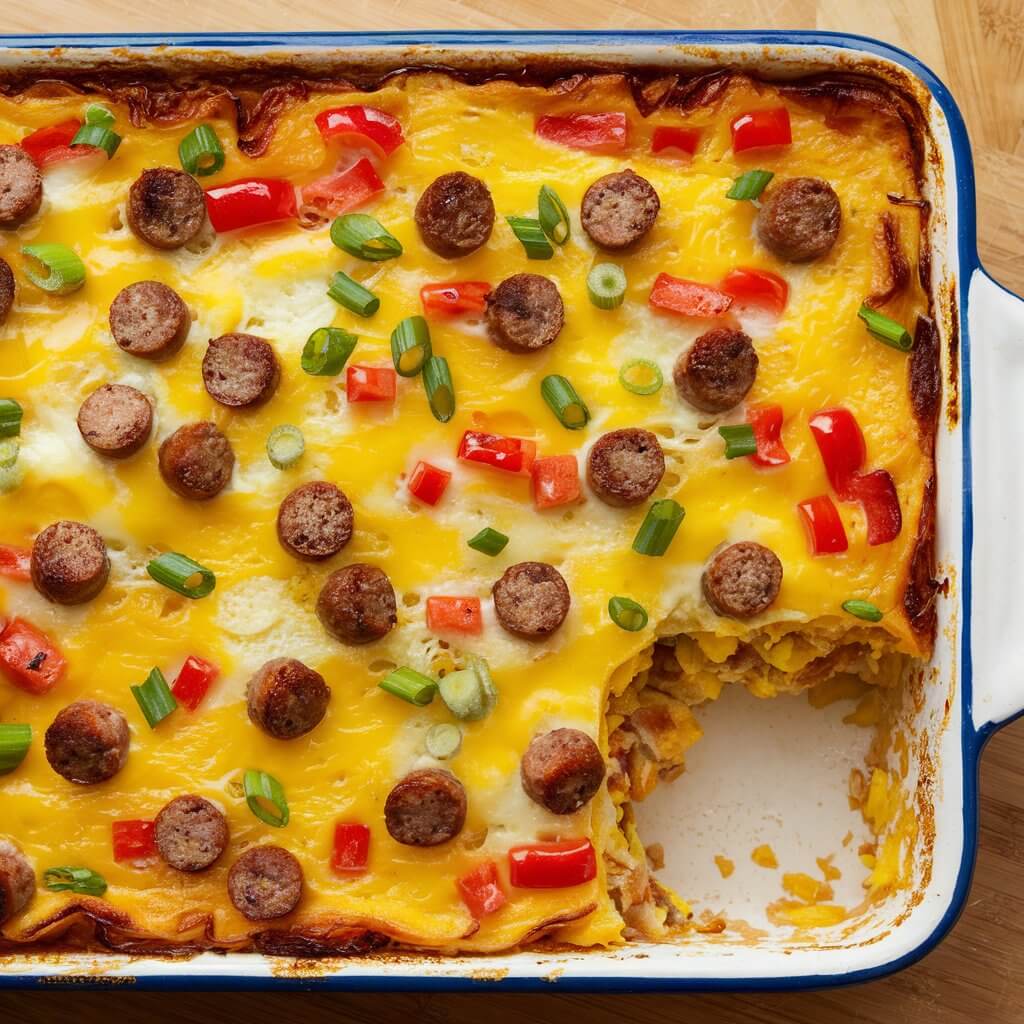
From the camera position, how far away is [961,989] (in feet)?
11.7

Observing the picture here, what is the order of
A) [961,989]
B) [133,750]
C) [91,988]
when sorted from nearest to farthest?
[91,988] < [133,750] < [961,989]

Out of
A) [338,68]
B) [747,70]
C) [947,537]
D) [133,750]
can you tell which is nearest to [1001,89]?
[747,70]

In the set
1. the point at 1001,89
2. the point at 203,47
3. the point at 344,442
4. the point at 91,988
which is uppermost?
the point at 203,47

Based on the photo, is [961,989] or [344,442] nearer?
[344,442]

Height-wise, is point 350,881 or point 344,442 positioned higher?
point 344,442

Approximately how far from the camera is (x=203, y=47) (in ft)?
10.7

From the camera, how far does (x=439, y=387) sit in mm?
3191

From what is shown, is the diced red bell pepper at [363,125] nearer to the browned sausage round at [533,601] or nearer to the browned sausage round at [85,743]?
the browned sausage round at [533,601]

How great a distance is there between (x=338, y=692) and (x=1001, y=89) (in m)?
2.67

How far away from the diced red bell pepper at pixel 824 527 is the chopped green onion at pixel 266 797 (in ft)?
4.94

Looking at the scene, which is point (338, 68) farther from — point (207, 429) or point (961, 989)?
point (961, 989)

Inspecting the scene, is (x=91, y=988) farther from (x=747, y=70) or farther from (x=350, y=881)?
(x=747, y=70)

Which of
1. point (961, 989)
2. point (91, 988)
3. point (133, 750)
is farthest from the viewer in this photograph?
point (961, 989)

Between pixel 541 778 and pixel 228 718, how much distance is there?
82 centimetres
